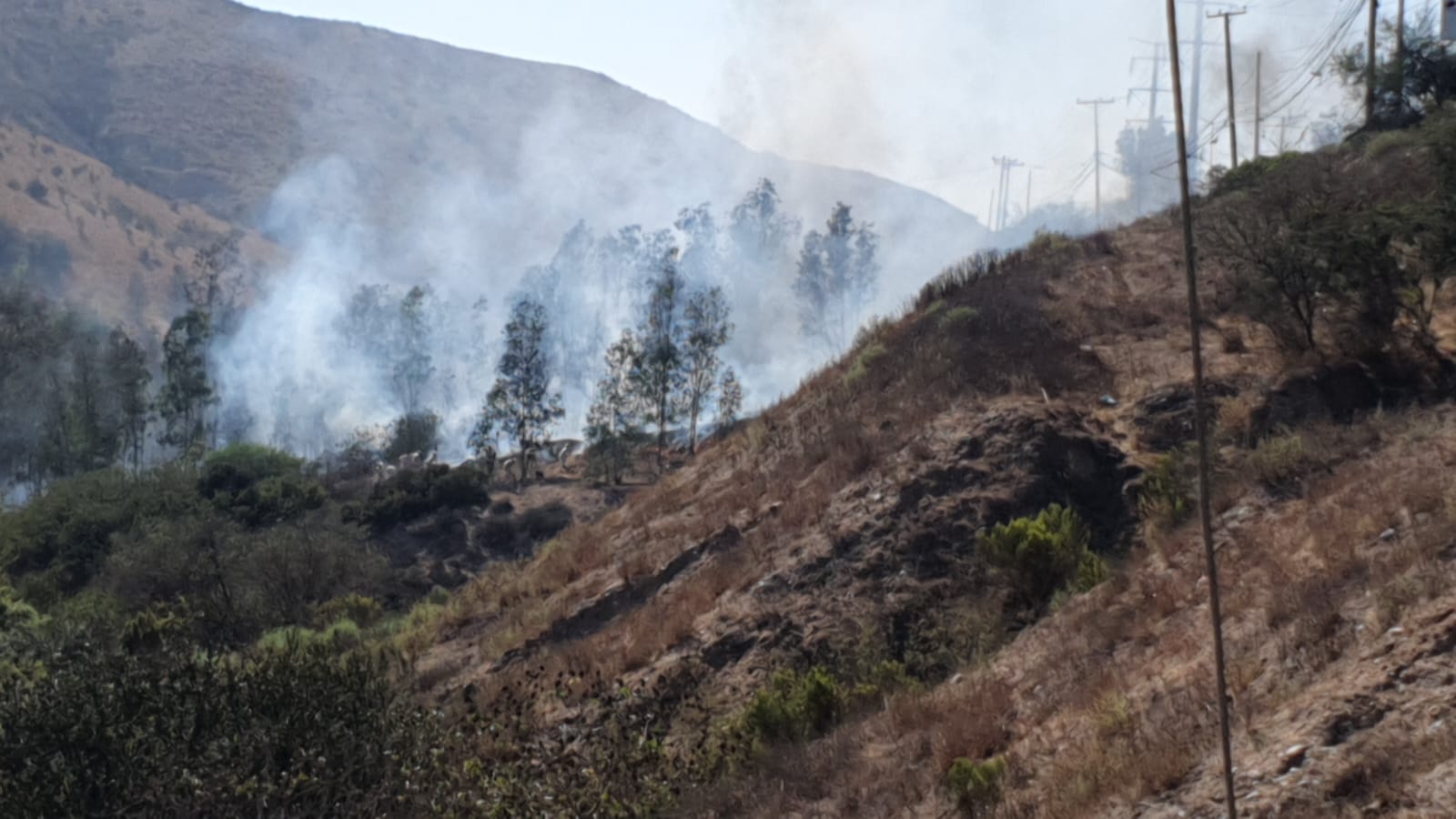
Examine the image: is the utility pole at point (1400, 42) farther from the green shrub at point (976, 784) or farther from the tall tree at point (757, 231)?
the tall tree at point (757, 231)

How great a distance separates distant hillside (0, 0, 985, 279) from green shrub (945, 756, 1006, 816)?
90011 millimetres

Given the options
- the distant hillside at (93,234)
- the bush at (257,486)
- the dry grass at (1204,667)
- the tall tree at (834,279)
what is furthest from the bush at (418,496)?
the distant hillside at (93,234)

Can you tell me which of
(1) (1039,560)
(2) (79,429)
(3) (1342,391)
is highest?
(2) (79,429)

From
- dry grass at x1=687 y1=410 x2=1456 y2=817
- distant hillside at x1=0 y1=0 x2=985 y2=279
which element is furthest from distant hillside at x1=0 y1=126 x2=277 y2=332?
dry grass at x1=687 y1=410 x2=1456 y2=817

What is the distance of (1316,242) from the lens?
15.8 meters

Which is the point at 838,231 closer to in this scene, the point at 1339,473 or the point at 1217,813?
the point at 1339,473

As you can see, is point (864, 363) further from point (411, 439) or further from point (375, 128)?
point (375, 128)

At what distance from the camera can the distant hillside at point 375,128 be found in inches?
→ 4786

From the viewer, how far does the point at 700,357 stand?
47.0 metres

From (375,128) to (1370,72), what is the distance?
5106 inches

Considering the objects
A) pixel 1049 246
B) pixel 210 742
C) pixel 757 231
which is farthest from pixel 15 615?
pixel 757 231

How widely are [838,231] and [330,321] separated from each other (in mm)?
32750

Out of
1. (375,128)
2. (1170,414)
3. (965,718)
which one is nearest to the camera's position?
(965,718)

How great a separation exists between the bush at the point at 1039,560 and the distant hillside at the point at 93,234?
76964mm
